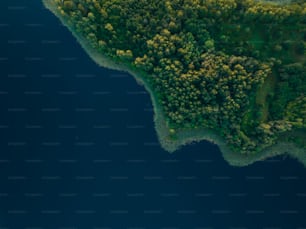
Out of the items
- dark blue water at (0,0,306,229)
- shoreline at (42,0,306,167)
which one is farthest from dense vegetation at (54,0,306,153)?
dark blue water at (0,0,306,229)

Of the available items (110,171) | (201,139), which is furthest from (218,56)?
(110,171)

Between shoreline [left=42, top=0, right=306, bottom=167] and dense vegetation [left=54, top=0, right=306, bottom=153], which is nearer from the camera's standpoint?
dense vegetation [left=54, top=0, right=306, bottom=153]

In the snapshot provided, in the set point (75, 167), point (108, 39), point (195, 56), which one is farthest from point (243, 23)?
point (75, 167)

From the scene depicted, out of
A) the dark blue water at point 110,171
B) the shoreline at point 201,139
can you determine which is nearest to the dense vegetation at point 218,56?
the shoreline at point 201,139

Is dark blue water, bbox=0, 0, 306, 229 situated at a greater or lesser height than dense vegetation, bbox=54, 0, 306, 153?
lesser

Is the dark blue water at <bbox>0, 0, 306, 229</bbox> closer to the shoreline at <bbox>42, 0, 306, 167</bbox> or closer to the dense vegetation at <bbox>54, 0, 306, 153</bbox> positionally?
the shoreline at <bbox>42, 0, 306, 167</bbox>

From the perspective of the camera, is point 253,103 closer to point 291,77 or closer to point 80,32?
point 291,77
